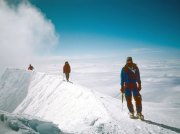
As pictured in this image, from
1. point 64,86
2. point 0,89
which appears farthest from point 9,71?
point 64,86

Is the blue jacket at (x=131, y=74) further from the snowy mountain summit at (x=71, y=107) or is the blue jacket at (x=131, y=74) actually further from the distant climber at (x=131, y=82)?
the snowy mountain summit at (x=71, y=107)

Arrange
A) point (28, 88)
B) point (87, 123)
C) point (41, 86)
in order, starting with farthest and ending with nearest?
point (28, 88) → point (41, 86) → point (87, 123)

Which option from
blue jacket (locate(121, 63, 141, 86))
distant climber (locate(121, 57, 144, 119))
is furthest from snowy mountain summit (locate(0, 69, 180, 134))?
blue jacket (locate(121, 63, 141, 86))

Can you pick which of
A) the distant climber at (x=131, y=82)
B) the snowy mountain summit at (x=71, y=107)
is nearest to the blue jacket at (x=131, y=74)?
the distant climber at (x=131, y=82)

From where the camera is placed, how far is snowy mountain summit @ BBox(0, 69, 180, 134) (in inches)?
273

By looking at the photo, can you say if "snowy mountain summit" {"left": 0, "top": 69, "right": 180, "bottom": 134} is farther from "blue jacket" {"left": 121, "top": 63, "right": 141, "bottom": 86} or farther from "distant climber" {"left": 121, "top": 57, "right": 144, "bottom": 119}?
"blue jacket" {"left": 121, "top": 63, "right": 141, "bottom": 86}

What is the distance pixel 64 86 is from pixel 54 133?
14056mm

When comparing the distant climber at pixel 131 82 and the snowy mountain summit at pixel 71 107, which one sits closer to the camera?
the snowy mountain summit at pixel 71 107

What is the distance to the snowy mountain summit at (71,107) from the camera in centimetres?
694

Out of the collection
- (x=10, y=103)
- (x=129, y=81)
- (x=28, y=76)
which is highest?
(x=28, y=76)

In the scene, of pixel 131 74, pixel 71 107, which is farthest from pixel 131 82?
pixel 71 107

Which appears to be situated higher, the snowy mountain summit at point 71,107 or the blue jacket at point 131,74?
the blue jacket at point 131,74

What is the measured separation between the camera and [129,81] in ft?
27.8

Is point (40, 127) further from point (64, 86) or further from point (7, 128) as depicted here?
point (64, 86)
